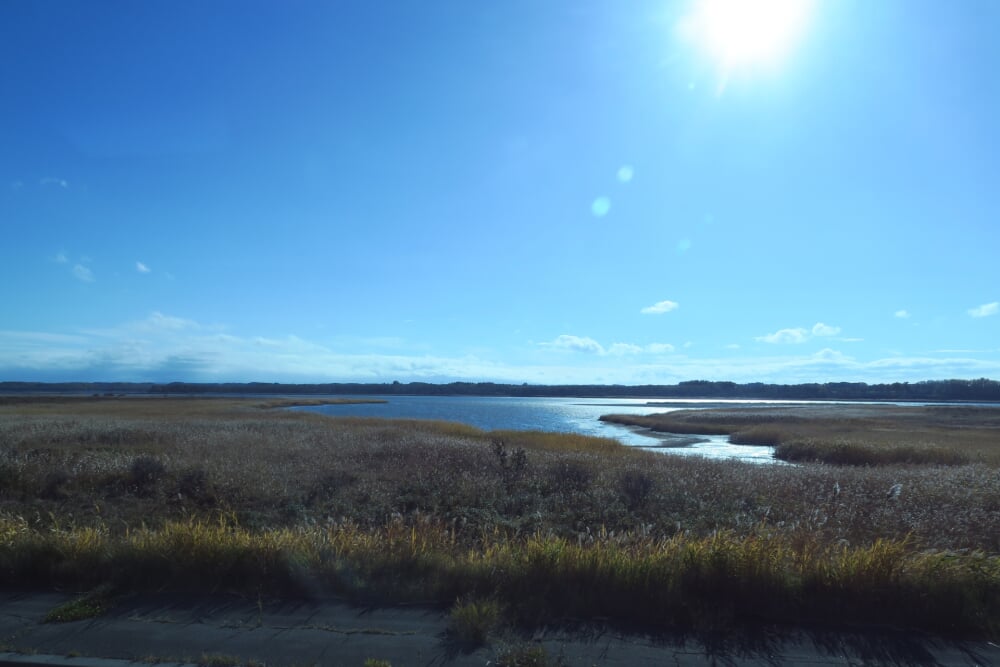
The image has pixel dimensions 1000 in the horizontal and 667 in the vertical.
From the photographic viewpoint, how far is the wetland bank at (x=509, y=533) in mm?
5707

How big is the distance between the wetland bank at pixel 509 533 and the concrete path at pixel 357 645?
1.15 ft

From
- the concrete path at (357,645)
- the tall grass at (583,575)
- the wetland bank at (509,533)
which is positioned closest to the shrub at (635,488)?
the wetland bank at (509,533)

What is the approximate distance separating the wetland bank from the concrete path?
35 cm

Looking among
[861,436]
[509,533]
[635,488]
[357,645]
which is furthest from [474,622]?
[861,436]

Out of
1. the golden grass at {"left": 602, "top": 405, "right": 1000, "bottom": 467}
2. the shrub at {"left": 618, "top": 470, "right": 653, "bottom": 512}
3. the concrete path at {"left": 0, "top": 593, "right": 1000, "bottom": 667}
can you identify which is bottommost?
the golden grass at {"left": 602, "top": 405, "right": 1000, "bottom": 467}

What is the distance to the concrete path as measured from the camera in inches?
189

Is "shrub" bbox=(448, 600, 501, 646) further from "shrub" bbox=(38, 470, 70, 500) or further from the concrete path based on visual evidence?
"shrub" bbox=(38, 470, 70, 500)

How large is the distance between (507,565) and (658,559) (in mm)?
1573

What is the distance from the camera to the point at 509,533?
10.4m

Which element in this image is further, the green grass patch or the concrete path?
the green grass patch

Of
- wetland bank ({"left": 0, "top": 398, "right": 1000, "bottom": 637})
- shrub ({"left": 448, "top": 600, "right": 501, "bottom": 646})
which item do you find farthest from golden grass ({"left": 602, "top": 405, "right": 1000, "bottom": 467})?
shrub ({"left": 448, "top": 600, "right": 501, "bottom": 646})

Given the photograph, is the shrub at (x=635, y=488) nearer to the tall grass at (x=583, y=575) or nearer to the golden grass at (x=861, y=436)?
the tall grass at (x=583, y=575)

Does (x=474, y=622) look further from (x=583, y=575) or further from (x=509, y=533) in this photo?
(x=509, y=533)

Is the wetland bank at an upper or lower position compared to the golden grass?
upper
